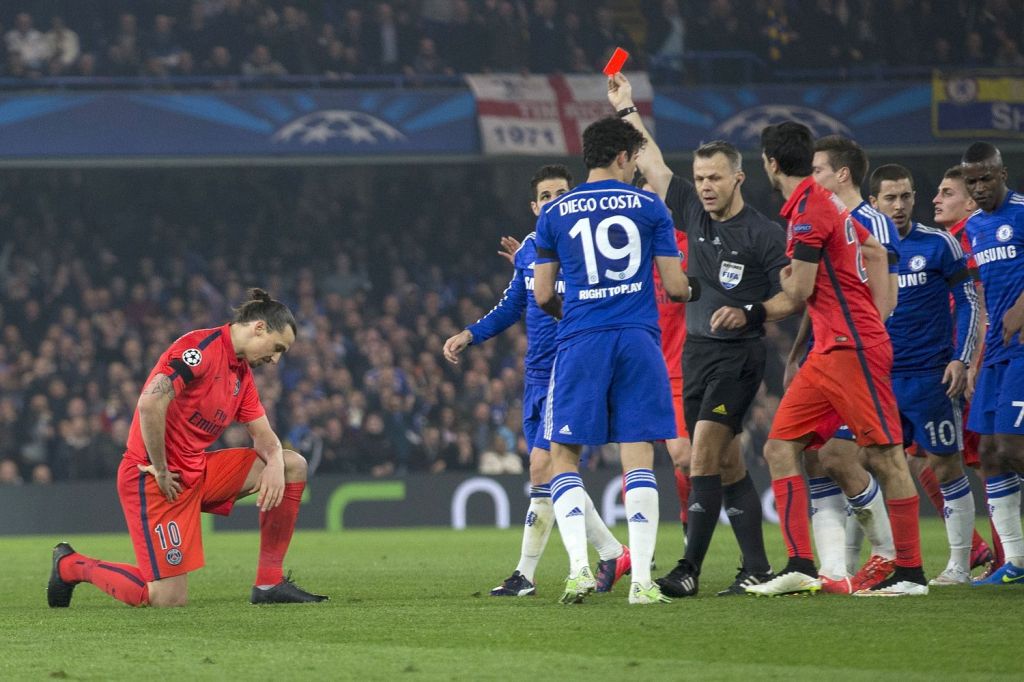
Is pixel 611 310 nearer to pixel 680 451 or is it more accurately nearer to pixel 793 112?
pixel 680 451

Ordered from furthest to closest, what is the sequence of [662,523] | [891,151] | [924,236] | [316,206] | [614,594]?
[316,206]
[891,151]
[662,523]
[924,236]
[614,594]

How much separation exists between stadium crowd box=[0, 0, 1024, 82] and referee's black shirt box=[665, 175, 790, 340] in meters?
15.7

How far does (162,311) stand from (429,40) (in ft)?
19.5

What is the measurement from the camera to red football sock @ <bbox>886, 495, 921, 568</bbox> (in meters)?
6.69

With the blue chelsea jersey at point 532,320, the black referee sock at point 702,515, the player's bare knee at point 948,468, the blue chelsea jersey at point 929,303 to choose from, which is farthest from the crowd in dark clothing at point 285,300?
the black referee sock at point 702,515

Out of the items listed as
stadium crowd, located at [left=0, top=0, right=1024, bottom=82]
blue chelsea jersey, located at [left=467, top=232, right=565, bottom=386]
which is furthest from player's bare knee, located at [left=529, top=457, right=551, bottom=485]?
stadium crowd, located at [left=0, top=0, right=1024, bottom=82]

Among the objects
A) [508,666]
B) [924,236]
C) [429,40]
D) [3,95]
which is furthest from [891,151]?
[508,666]

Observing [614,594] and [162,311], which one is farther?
[162,311]

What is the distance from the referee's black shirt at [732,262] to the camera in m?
7.24

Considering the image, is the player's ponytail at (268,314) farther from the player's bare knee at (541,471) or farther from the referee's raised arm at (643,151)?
the referee's raised arm at (643,151)

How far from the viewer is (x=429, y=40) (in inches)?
914

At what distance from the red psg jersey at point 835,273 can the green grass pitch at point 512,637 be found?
119cm

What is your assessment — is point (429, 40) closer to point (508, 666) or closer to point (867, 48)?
point (867, 48)

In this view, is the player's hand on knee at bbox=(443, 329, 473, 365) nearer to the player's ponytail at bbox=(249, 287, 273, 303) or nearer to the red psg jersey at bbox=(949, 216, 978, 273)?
the player's ponytail at bbox=(249, 287, 273, 303)
